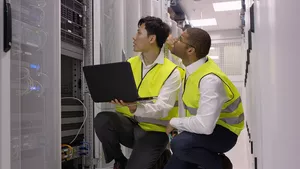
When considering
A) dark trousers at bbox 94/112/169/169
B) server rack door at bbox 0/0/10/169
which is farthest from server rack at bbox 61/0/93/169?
server rack door at bbox 0/0/10/169

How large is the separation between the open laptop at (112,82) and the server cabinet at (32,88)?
0.82ft

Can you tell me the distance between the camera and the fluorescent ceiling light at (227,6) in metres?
7.95

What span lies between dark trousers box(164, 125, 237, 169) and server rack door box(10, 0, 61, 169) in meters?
0.80

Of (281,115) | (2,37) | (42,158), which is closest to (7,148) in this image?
(42,158)

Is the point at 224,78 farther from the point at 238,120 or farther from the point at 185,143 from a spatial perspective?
the point at 185,143

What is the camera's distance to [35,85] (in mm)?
1854

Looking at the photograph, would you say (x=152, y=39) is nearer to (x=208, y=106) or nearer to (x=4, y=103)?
(x=208, y=106)

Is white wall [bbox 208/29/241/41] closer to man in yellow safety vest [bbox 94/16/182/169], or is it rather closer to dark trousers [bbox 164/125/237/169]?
man in yellow safety vest [bbox 94/16/182/169]

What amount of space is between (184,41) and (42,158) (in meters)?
1.15

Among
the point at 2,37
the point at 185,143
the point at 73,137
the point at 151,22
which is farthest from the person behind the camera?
the point at 73,137

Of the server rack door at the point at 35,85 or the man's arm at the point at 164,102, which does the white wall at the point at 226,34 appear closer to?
the man's arm at the point at 164,102

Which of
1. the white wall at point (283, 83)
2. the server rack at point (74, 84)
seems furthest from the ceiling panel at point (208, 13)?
the white wall at point (283, 83)

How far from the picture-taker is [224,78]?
5.96ft

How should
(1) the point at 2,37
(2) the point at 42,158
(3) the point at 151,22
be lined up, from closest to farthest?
(1) the point at 2,37 → (2) the point at 42,158 → (3) the point at 151,22
